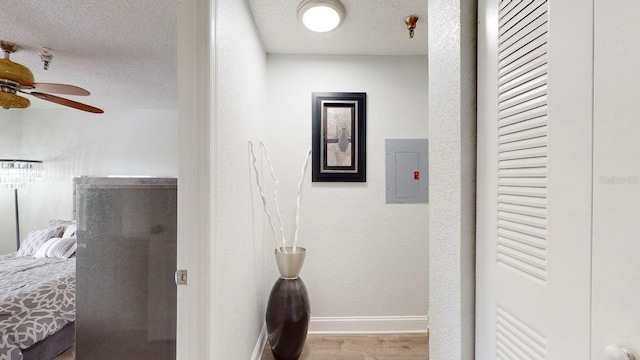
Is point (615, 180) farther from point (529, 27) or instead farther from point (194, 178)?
point (194, 178)

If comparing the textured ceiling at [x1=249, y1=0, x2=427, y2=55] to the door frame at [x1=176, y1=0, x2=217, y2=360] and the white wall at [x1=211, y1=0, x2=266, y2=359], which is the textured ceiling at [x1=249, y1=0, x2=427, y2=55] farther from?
the door frame at [x1=176, y1=0, x2=217, y2=360]

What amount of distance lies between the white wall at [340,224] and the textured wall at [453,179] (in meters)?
1.12

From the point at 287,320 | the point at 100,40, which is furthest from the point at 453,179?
the point at 100,40

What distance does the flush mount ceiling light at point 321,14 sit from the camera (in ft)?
5.11

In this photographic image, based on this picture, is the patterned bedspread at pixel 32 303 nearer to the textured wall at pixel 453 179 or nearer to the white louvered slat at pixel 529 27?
the textured wall at pixel 453 179

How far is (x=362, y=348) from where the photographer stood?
1982mm

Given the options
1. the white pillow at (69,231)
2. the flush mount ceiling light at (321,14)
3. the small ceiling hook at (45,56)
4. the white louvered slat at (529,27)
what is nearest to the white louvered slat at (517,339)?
the white louvered slat at (529,27)

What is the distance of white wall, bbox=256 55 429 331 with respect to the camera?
2188mm

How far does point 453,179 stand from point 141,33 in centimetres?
231

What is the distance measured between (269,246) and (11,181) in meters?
3.89

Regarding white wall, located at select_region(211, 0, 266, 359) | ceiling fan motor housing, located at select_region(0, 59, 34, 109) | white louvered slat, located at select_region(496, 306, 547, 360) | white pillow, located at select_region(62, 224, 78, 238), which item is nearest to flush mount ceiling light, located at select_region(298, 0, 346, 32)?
white wall, located at select_region(211, 0, 266, 359)

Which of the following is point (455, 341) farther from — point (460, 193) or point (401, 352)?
point (401, 352)

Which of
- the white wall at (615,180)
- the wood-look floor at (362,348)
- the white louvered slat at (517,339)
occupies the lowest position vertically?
the wood-look floor at (362,348)

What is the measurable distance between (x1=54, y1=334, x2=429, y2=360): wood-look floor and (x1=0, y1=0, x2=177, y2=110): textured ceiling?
2.46 m
